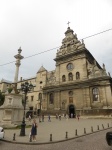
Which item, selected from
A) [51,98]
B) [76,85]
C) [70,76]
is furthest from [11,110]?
[70,76]

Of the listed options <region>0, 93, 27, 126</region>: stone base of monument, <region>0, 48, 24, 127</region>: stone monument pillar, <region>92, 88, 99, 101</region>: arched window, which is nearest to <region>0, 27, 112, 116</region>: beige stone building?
A: <region>92, 88, 99, 101</region>: arched window

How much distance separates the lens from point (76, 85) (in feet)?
117

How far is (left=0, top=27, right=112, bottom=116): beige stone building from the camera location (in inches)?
1251

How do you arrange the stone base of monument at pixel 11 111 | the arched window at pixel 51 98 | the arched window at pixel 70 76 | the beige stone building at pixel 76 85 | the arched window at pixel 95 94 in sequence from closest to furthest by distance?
the stone base of monument at pixel 11 111, the beige stone building at pixel 76 85, the arched window at pixel 95 94, the arched window at pixel 70 76, the arched window at pixel 51 98

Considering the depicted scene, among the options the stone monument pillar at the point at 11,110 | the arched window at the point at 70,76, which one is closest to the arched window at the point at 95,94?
the arched window at the point at 70,76

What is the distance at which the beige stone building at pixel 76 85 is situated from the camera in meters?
31.8

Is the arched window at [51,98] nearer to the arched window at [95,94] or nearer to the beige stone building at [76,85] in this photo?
the beige stone building at [76,85]

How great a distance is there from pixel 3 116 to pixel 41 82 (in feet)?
100

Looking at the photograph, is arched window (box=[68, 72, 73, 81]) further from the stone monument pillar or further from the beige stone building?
the stone monument pillar

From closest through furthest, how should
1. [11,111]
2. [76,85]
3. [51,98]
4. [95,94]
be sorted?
[11,111]
[95,94]
[76,85]
[51,98]

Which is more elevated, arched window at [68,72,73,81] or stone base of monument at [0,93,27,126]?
arched window at [68,72,73,81]

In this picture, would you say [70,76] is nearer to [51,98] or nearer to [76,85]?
[76,85]

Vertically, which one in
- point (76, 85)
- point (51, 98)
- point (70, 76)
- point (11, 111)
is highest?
point (70, 76)

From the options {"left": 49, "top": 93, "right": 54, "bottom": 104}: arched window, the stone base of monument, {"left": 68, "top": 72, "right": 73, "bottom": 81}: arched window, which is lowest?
the stone base of monument
